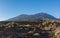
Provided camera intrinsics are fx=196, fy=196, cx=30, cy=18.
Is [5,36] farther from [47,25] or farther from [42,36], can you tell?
[47,25]

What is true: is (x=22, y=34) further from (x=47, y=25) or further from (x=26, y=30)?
(x=47, y=25)

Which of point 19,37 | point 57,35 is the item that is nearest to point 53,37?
point 57,35

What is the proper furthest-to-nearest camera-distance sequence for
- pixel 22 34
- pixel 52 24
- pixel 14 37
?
pixel 52 24 < pixel 22 34 < pixel 14 37

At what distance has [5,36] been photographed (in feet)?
111

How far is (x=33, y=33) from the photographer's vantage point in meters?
37.4

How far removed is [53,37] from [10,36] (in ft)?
26.6

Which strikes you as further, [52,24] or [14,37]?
[52,24]

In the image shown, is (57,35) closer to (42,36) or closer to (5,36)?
(42,36)

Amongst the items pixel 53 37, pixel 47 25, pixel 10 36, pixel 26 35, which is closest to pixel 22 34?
pixel 26 35

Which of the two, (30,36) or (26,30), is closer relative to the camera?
(30,36)

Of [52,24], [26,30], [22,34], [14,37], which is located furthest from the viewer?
[52,24]

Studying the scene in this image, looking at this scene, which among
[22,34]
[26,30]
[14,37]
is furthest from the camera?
[26,30]

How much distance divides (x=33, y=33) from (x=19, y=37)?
4.12m

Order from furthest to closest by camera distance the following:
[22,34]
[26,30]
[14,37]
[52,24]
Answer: [52,24] < [26,30] < [22,34] < [14,37]
